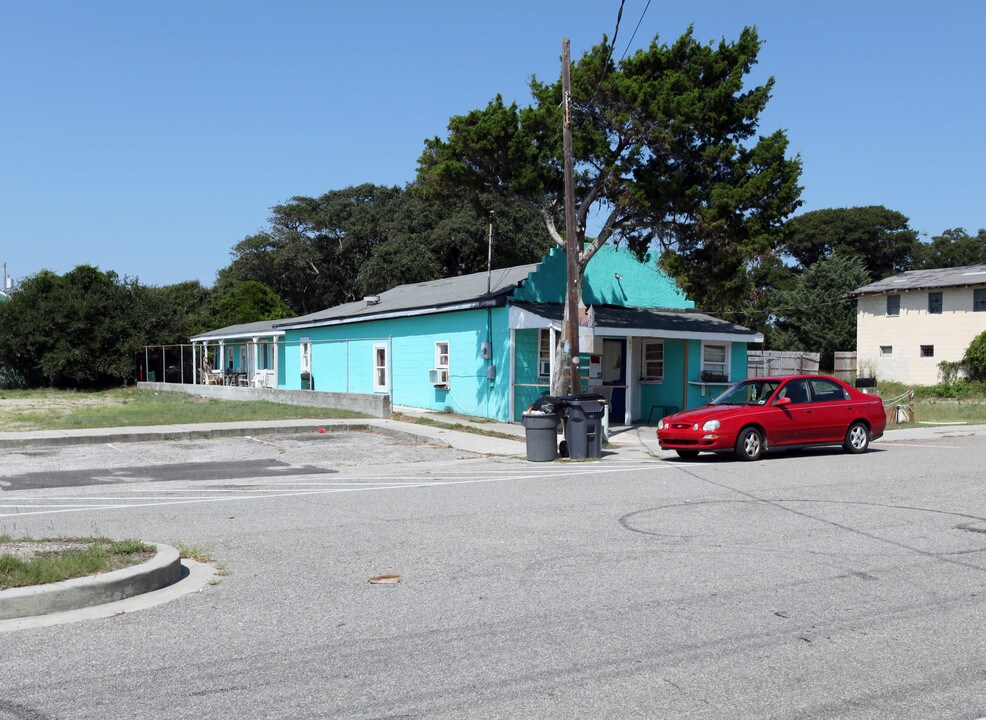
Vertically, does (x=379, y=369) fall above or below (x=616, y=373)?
above

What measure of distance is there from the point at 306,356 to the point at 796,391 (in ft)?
74.1

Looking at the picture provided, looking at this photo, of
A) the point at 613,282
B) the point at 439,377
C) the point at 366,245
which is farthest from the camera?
the point at 366,245

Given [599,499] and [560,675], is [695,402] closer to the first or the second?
[599,499]

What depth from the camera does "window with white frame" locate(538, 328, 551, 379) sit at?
25.2m

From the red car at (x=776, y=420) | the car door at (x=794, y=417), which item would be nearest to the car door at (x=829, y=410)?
the red car at (x=776, y=420)

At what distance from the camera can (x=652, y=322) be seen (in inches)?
1010

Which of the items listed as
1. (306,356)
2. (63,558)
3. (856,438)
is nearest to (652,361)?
(856,438)

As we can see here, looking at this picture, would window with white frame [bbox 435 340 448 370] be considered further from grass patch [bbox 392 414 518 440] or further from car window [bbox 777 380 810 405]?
car window [bbox 777 380 810 405]

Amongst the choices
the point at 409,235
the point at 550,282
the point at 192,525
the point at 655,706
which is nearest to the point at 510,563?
the point at 655,706

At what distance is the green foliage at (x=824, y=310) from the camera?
55219mm

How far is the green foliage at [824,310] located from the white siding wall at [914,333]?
6123 millimetres

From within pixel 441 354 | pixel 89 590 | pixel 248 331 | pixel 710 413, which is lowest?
pixel 89 590

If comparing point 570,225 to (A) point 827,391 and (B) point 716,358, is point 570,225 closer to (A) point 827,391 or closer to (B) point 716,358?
(A) point 827,391

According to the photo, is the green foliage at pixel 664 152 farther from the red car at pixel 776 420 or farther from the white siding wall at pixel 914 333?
the white siding wall at pixel 914 333
